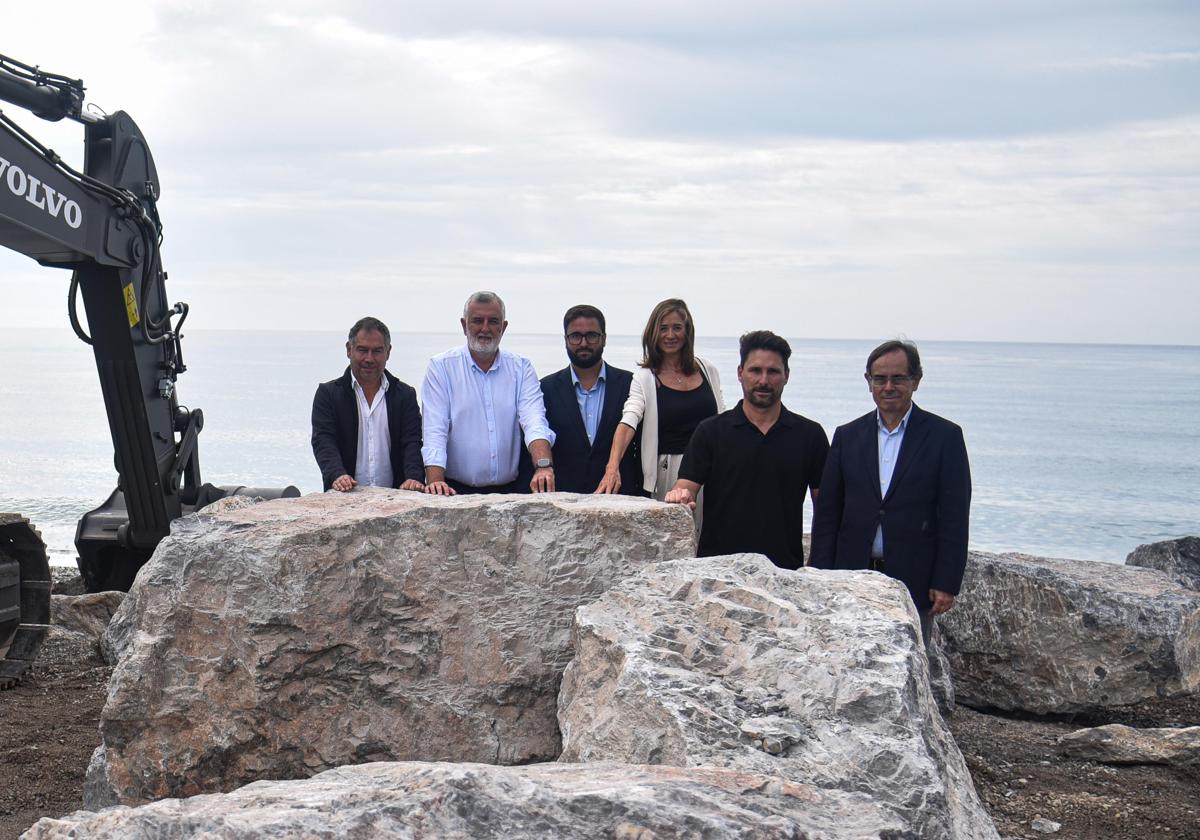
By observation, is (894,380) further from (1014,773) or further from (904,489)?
(1014,773)

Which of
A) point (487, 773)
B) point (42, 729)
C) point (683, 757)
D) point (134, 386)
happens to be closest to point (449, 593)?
point (683, 757)

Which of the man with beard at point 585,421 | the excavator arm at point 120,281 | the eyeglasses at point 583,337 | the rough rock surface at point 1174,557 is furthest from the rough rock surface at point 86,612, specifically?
the rough rock surface at point 1174,557

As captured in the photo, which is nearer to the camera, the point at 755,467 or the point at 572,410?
the point at 755,467

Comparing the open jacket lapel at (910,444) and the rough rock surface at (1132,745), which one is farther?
the rough rock surface at (1132,745)

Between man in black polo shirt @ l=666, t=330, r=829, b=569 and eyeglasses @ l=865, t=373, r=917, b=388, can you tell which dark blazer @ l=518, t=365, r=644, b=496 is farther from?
eyeglasses @ l=865, t=373, r=917, b=388

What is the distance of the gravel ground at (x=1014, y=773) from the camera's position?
16.3 feet

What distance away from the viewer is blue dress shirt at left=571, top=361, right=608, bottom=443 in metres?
5.94

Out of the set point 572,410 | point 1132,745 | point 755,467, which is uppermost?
point 572,410

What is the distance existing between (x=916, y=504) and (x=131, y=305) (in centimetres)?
500

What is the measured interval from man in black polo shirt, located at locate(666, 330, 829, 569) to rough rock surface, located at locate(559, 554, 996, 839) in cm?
120

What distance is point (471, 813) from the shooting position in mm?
2326

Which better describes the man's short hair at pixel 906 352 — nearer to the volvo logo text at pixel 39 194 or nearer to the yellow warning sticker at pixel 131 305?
the volvo logo text at pixel 39 194

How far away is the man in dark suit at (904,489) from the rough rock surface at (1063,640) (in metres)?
1.69

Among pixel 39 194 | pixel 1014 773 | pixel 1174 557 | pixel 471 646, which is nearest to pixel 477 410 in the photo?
pixel 471 646
